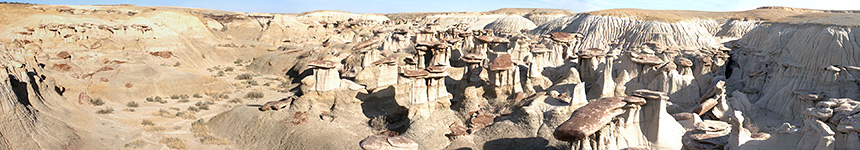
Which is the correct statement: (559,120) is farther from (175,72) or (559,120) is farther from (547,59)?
(175,72)

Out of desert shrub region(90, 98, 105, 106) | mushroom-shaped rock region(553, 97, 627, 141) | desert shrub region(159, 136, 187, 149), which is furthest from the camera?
desert shrub region(90, 98, 105, 106)

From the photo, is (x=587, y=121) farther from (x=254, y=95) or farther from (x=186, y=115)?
(x=254, y=95)

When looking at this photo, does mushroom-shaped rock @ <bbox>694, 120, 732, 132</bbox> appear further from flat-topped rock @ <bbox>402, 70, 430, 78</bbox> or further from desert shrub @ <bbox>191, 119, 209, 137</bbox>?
desert shrub @ <bbox>191, 119, 209, 137</bbox>

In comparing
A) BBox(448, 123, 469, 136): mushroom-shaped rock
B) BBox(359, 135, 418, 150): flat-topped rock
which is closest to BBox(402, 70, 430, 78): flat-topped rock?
BBox(448, 123, 469, 136): mushroom-shaped rock

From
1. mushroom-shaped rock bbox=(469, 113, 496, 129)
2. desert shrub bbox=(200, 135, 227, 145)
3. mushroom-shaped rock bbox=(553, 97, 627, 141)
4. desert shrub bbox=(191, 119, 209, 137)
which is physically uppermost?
mushroom-shaped rock bbox=(553, 97, 627, 141)

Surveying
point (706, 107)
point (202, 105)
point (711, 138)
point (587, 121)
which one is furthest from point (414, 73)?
point (202, 105)

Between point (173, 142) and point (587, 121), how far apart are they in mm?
12533

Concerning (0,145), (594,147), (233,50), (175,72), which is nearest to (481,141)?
(594,147)

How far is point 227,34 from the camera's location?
57.8 metres

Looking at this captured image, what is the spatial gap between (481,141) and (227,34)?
51415mm

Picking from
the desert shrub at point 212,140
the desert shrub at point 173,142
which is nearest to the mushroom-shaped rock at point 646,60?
the desert shrub at point 212,140

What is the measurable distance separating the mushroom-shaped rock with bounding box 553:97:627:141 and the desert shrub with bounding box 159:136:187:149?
11458 millimetres

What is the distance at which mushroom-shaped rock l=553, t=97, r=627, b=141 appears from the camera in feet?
29.4

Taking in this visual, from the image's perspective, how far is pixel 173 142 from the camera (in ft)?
49.5
